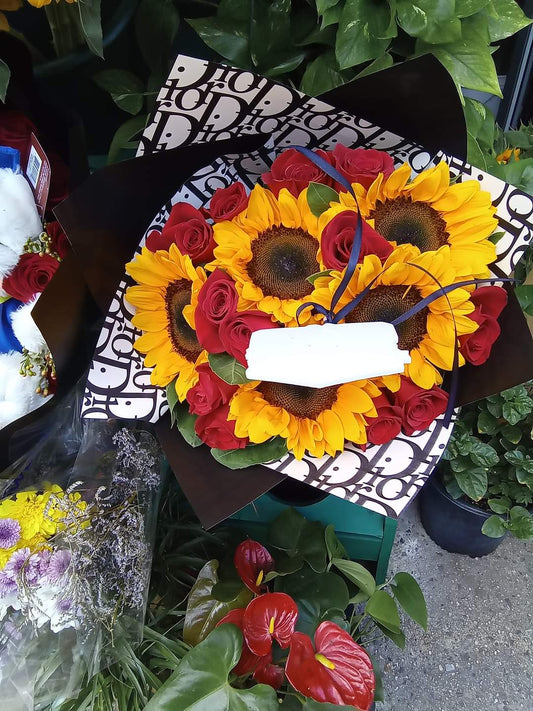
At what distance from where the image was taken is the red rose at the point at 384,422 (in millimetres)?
612

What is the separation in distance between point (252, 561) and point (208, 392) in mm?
465

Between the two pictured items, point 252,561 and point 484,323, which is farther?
point 252,561

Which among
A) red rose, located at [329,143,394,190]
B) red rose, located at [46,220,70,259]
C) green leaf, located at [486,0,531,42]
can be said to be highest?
green leaf, located at [486,0,531,42]

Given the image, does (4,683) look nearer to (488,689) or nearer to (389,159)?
(389,159)

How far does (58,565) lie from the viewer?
685mm

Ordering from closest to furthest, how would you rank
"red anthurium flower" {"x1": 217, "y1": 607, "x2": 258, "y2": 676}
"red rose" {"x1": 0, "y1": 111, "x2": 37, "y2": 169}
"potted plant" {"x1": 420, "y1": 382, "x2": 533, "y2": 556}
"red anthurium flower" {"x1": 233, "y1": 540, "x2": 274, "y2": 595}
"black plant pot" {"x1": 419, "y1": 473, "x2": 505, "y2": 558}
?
"red rose" {"x1": 0, "y1": 111, "x2": 37, "y2": 169}, "red anthurium flower" {"x1": 217, "y1": 607, "x2": 258, "y2": 676}, "red anthurium flower" {"x1": 233, "y1": 540, "x2": 274, "y2": 595}, "potted plant" {"x1": 420, "y1": 382, "x2": 533, "y2": 556}, "black plant pot" {"x1": 419, "y1": 473, "x2": 505, "y2": 558}

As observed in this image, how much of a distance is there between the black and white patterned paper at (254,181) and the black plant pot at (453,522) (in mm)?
743

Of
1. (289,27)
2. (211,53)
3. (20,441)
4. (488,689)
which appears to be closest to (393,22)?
(289,27)

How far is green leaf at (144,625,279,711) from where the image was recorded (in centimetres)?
69

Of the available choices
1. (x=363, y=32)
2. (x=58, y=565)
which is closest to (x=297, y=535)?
(x=58, y=565)

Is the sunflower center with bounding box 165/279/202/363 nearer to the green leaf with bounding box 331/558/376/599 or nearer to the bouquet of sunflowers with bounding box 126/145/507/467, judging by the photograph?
the bouquet of sunflowers with bounding box 126/145/507/467

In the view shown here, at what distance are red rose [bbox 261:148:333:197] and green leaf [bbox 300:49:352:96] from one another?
118 mm

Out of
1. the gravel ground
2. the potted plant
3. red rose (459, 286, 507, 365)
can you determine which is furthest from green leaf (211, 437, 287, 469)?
the gravel ground

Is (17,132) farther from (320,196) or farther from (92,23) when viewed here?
(320,196)
